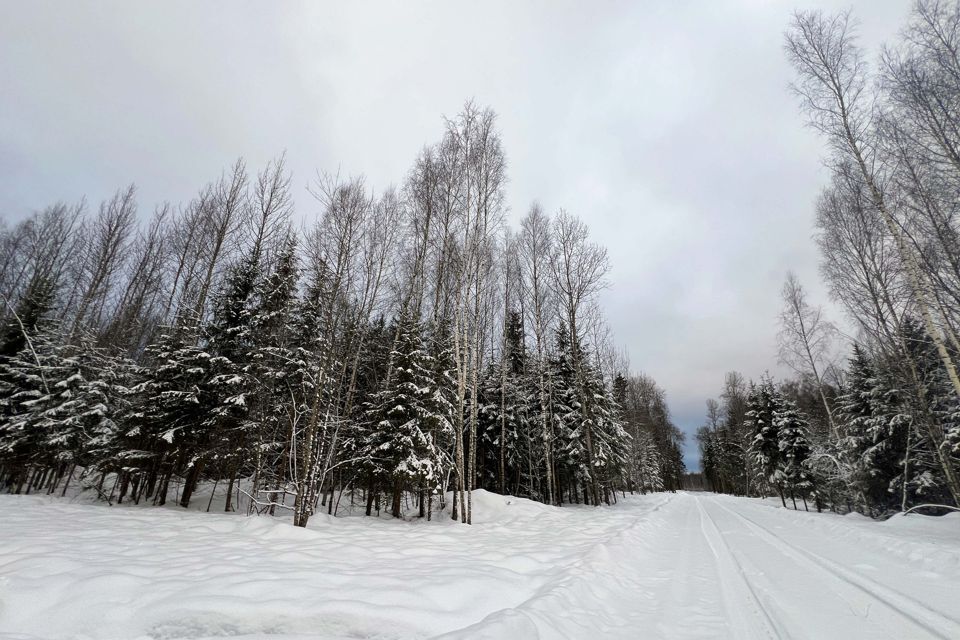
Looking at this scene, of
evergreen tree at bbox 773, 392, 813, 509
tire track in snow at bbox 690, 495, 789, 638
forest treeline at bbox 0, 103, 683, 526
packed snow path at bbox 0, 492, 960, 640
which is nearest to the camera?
packed snow path at bbox 0, 492, 960, 640

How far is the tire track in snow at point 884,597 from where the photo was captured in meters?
3.29

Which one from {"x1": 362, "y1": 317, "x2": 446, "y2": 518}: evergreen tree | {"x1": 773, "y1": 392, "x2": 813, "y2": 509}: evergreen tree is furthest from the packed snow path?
{"x1": 773, "y1": 392, "x2": 813, "y2": 509}: evergreen tree

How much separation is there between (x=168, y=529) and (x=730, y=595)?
9675 millimetres

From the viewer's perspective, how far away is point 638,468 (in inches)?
1490

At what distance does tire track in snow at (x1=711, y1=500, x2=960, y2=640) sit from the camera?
10.8 ft

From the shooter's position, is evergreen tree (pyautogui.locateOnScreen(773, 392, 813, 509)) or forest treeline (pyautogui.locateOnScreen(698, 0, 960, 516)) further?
evergreen tree (pyautogui.locateOnScreen(773, 392, 813, 509))

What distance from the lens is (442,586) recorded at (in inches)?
153

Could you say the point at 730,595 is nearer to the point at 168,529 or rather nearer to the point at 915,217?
the point at 168,529

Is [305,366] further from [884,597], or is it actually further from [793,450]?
[793,450]

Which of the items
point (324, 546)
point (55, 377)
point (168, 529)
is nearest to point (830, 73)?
point (324, 546)

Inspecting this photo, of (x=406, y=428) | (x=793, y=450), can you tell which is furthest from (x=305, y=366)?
(x=793, y=450)

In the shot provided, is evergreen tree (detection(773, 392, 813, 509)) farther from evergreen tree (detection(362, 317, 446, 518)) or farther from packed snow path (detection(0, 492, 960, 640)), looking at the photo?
evergreen tree (detection(362, 317, 446, 518))

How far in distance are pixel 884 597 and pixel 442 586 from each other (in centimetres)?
499

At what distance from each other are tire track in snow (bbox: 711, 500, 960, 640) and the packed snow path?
26 millimetres
